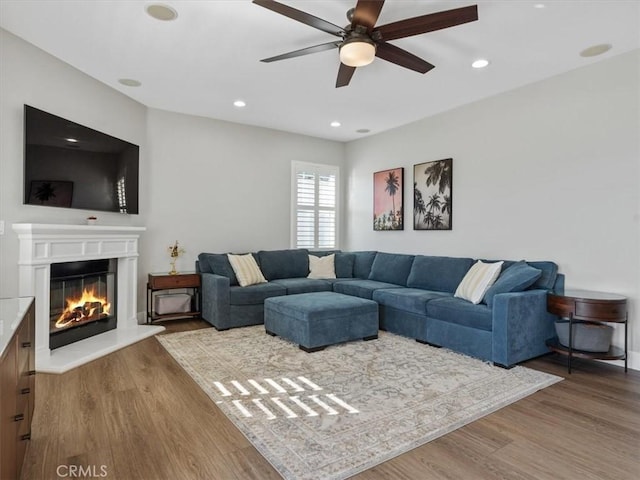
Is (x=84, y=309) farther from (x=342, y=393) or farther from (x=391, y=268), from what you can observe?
(x=391, y=268)

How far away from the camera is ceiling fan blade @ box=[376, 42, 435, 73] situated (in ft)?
8.87

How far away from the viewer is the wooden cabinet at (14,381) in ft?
4.15

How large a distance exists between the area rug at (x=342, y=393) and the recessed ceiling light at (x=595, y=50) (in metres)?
2.85

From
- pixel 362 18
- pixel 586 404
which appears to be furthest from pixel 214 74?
pixel 586 404

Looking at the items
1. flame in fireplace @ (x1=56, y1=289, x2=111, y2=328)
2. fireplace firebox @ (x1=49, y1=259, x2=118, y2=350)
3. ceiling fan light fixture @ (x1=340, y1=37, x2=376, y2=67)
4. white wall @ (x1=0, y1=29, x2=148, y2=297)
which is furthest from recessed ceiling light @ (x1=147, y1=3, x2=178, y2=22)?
flame in fireplace @ (x1=56, y1=289, x2=111, y2=328)

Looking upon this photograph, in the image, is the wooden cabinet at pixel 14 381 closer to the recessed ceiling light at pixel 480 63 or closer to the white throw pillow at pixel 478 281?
the white throw pillow at pixel 478 281

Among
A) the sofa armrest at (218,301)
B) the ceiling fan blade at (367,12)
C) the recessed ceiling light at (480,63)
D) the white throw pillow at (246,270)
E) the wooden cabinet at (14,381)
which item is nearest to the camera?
the wooden cabinet at (14,381)

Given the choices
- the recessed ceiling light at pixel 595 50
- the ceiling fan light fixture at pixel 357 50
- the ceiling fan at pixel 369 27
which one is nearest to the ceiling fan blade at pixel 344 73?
the ceiling fan at pixel 369 27

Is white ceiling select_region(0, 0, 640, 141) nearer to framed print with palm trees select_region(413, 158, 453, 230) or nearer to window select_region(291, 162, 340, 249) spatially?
framed print with palm trees select_region(413, 158, 453, 230)

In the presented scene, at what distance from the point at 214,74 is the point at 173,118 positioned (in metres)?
1.59

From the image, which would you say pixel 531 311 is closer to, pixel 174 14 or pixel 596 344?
pixel 596 344

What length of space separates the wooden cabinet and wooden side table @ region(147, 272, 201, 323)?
8.43ft

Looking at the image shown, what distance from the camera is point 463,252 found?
477 cm

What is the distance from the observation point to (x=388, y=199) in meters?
5.83
